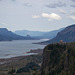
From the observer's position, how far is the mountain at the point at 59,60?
72.8m

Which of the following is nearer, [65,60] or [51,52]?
[65,60]

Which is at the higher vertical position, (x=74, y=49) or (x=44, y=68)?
(x=74, y=49)

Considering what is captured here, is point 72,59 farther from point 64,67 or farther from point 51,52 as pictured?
point 51,52

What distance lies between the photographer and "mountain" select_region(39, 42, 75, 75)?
2867 inches

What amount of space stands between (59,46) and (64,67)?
53.5 feet

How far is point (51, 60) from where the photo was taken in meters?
84.6

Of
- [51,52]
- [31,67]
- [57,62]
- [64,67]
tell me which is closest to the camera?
[64,67]

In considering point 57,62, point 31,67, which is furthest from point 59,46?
point 31,67

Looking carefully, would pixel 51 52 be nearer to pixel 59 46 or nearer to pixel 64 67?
pixel 59 46

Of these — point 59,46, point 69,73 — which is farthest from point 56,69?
point 59,46

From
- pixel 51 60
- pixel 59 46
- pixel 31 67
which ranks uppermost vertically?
pixel 59 46

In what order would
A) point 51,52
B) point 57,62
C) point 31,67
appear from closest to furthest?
point 57,62 < point 51,52 < point 31,67

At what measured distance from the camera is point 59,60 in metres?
80.5

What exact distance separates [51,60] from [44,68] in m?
4.39
